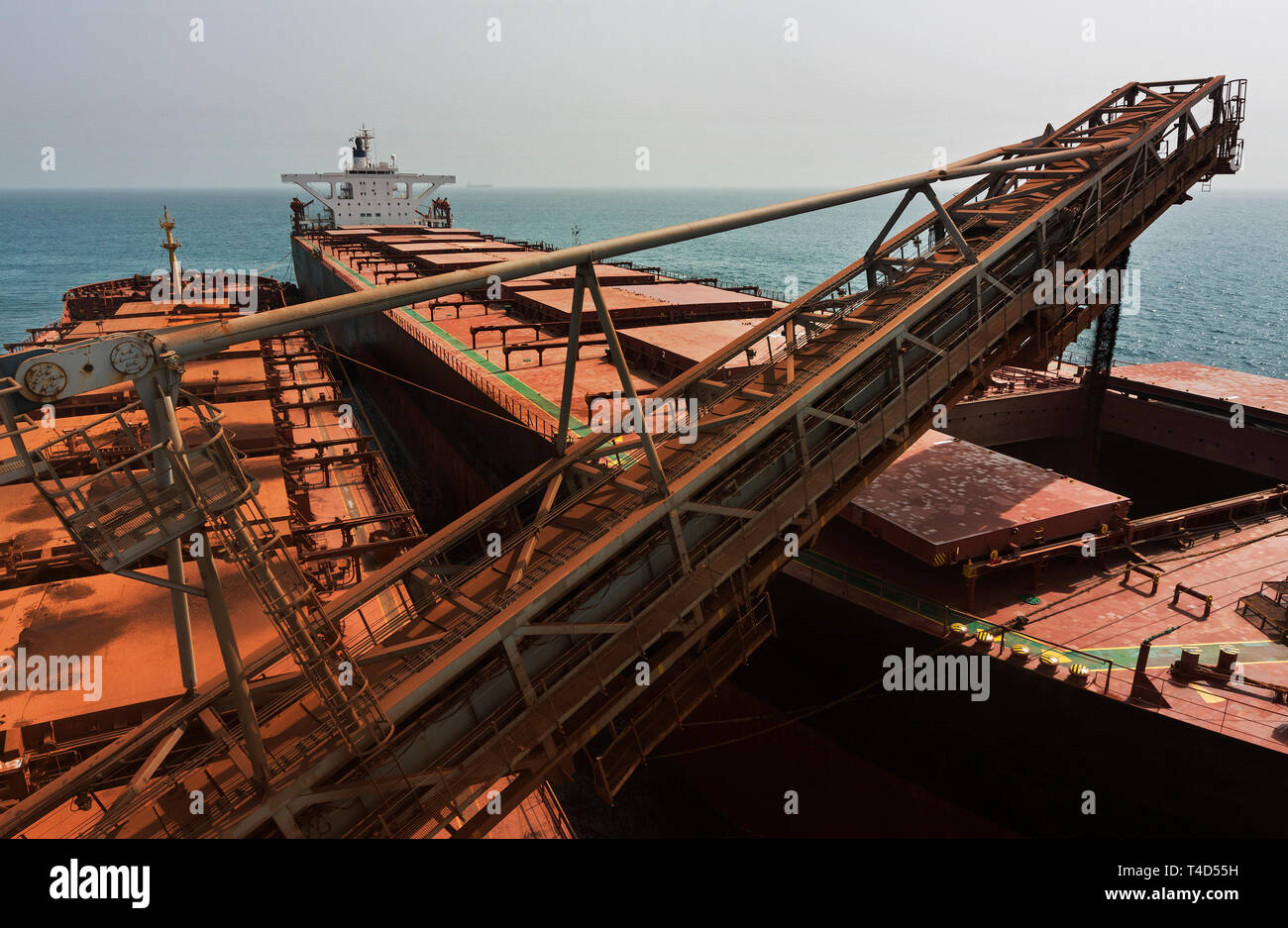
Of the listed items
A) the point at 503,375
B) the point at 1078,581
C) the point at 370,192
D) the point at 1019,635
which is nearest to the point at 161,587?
the point at 1019,635

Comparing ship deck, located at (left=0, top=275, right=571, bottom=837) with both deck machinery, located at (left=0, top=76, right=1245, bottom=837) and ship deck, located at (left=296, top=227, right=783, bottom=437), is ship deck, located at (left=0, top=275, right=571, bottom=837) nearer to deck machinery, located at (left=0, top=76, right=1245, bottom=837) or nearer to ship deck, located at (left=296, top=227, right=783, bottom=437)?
deck machinery, located at (left=0, top=76, right=1245, bottom=837)

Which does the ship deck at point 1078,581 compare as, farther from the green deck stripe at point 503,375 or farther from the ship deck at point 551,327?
the green deck stripe at point 503,375

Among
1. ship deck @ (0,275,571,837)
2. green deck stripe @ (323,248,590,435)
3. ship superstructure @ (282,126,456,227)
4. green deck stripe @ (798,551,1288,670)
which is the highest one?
ship superstructure @ (282,126,456,227)

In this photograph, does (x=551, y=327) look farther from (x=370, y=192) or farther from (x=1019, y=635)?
(x=370, y=192)

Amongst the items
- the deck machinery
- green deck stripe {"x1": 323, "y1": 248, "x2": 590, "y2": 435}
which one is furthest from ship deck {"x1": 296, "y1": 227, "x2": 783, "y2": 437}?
the deck machinery

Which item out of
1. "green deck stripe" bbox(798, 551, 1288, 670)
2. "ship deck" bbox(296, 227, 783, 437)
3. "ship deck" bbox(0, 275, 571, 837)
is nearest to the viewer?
"ship deck" bbox(0, 275, 571, 837)

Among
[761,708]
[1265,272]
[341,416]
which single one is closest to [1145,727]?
[761,708]

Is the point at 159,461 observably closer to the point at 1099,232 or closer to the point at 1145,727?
the point at 1145,727

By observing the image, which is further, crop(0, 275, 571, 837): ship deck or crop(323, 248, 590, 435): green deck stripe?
crop(323, 248, 590, 435): green deck stripe
